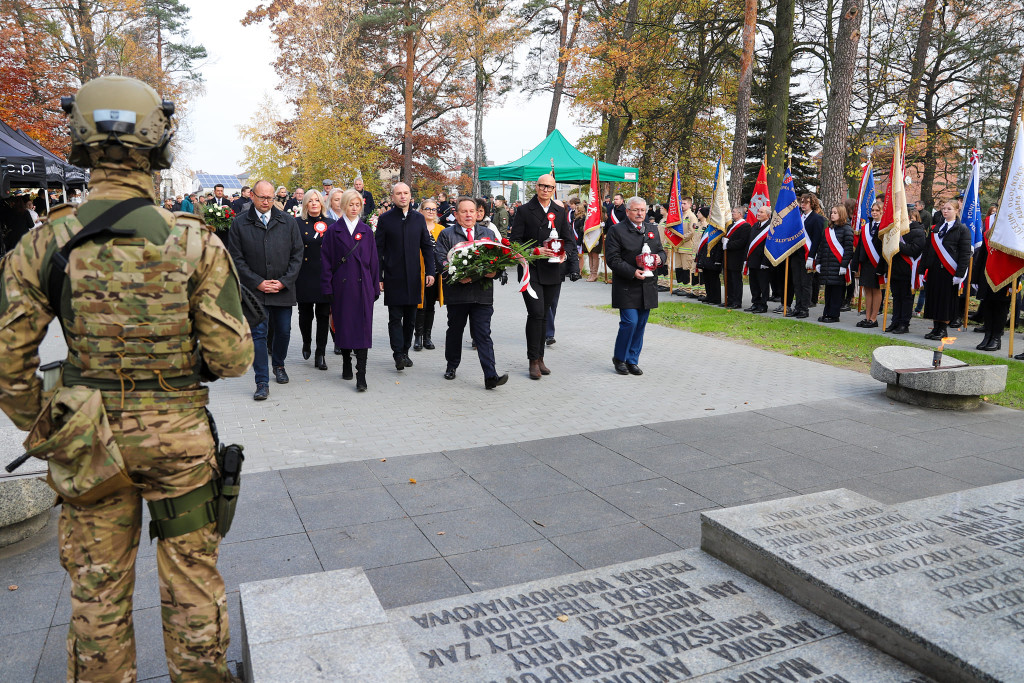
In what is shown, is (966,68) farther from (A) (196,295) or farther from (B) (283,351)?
(A) (196,295)

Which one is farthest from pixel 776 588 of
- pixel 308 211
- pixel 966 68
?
pixel 966 68

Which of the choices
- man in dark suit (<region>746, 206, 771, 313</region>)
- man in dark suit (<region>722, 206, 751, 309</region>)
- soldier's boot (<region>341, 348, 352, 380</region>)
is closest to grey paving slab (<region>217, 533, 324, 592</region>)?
soldier's boot (<region>341, 348, 352, 380</region>)

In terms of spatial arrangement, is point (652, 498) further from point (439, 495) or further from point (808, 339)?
point (808, 339)

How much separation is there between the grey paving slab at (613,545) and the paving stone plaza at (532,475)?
0.05 feet

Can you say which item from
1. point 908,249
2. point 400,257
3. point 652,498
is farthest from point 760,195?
point 652,498

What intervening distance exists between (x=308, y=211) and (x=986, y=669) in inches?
332

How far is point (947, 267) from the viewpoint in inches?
494

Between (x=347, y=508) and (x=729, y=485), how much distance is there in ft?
8.82

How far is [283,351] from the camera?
8945 millimetres

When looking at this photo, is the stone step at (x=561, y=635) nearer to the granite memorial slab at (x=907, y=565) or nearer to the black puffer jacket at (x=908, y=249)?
the granite memorial slab at (x=907, y=565)

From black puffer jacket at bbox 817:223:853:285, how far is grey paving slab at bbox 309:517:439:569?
11.4 metres

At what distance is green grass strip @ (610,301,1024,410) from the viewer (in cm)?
1029

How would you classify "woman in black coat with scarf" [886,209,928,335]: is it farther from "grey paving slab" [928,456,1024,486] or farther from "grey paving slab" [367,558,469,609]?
"grey paving slab" [367,558,469,609]

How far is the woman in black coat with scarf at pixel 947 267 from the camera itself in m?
12.5
